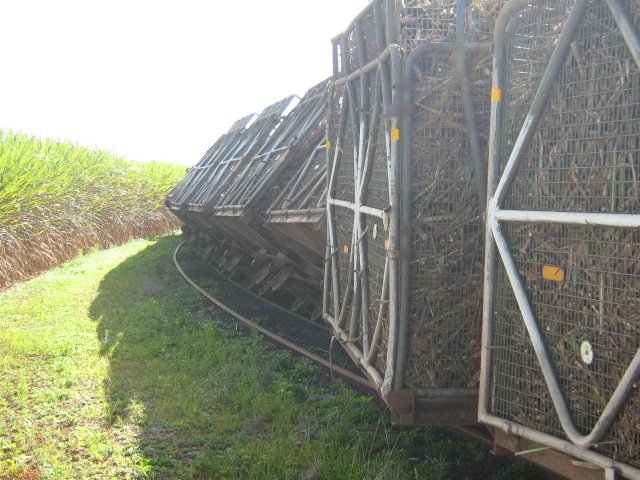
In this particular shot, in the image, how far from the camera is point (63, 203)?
1755 cm

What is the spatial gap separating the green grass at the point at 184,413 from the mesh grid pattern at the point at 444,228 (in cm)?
87

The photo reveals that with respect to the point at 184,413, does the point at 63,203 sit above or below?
above

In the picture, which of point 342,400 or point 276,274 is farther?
point 276,274

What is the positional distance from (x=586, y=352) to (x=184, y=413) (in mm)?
3961

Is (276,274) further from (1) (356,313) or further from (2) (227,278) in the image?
(1) (356,313)

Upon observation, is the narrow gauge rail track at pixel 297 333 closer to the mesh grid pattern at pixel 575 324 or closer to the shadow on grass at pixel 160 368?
the shadow on grass at pixel 160 368

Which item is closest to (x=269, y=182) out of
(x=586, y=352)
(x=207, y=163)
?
(x=586, y=352)

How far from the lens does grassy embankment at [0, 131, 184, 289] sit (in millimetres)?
14789

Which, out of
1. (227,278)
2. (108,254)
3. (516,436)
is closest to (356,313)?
(516,436)

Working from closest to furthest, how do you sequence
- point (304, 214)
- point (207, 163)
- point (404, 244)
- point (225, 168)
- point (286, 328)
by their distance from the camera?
point (404, 244)
point (304, 214)
point (286, 328)
point (225, 168)
point (207, 163)

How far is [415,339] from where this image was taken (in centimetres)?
447

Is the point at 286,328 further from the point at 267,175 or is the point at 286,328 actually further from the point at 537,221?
the point at 537,221

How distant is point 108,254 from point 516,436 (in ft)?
54.7

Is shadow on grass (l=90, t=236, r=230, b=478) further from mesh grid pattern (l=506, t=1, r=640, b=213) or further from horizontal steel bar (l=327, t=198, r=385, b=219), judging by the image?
mesh grid pattern (l=506, t=1, r=640, b=213)
